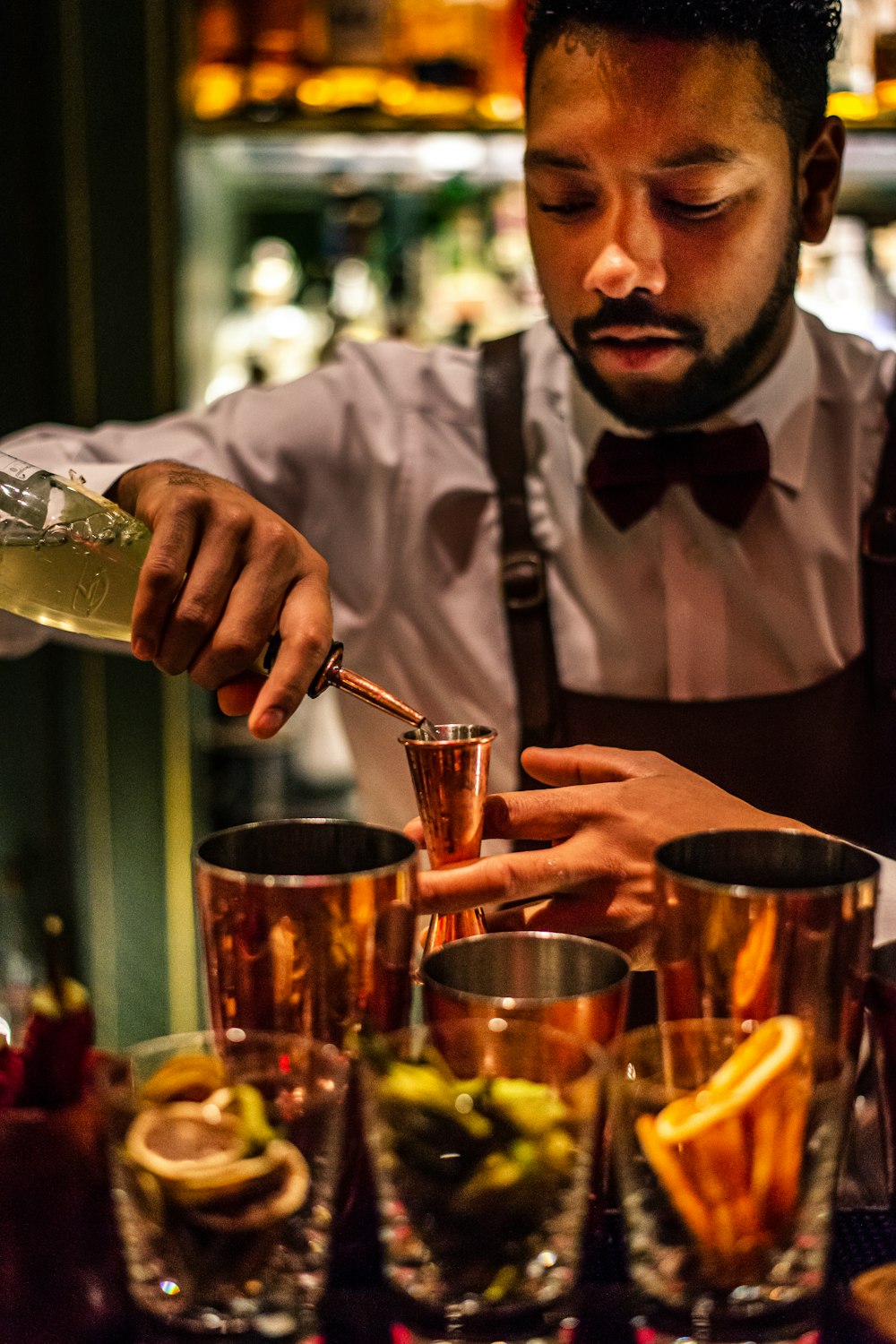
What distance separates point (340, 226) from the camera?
2.57 meters

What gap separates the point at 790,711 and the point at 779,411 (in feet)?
1.18

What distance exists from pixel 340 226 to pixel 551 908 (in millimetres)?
2022

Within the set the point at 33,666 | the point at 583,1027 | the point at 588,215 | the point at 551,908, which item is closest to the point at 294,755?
the point at 33,666

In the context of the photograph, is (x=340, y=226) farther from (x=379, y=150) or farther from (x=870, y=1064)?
(x=870, y=1064)

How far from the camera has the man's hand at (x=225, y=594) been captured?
93 centimetres

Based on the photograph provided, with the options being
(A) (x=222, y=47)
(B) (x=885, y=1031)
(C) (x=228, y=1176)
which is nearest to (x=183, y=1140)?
(C) (x=228, y=1176)

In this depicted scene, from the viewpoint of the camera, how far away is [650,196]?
1224mm

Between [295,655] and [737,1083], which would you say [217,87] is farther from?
[737,1083]

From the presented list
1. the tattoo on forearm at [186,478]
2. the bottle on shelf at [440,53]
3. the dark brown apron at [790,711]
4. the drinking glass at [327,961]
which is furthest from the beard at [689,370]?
the bottle on shelf at [440,53]

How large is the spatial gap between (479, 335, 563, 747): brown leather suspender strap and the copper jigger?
713mm

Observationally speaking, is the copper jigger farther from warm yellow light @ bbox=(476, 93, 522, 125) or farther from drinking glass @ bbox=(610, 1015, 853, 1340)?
warm yellow light @ bbox=(476, 93, 522, 125)

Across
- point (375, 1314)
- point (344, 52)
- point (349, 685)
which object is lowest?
point (375, 1314)

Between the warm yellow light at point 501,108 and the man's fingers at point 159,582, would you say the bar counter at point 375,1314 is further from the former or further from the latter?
the warm yellow light at point 501,108

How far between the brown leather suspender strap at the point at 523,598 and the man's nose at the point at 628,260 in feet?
1.25
